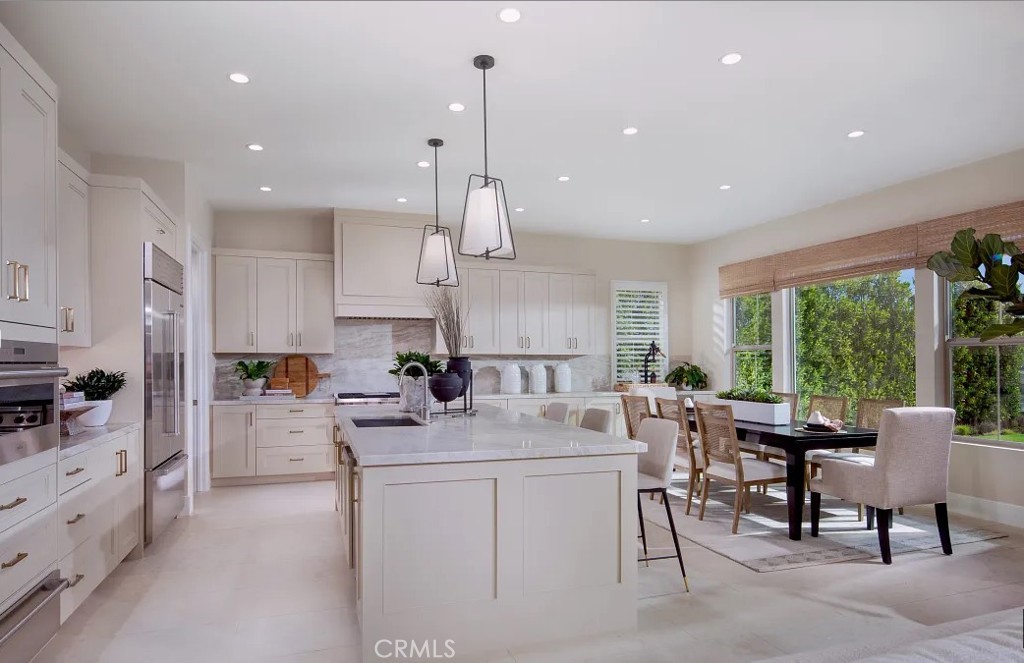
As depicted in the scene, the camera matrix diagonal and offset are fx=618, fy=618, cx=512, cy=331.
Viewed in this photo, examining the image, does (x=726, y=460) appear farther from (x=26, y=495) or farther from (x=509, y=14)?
(x=26, y=495)

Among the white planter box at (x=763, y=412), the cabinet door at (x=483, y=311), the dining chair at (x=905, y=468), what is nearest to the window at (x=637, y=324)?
the cabinet door at (x=483, y=311)

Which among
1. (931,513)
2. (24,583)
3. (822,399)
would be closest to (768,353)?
(822,399)

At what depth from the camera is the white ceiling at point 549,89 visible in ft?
8.64

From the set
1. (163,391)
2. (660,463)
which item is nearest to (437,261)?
(660,463)

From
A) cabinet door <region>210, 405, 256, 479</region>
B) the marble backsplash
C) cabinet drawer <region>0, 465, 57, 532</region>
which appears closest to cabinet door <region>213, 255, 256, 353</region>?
the marble backsplash

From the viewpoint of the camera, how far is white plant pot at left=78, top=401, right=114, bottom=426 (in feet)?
10.6

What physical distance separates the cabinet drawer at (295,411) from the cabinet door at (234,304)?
65 cm

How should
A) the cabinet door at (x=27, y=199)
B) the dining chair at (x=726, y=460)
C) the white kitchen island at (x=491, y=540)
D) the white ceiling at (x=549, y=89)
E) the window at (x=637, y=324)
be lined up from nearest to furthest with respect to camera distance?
the cabinet door at (x=27, y=199)
the white kitchen island at (x=491, y=540)
the white ceiling at (x=549, y=89)
the dining chair at (x=726, y=460)
the window at (x=637, y=324)

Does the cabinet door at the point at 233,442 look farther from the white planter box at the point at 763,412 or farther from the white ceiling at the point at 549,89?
the white planter box at the point at 763,412

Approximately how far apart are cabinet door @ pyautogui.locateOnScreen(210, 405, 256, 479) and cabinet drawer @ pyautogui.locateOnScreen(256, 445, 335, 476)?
0.09 m

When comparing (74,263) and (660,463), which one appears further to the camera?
(74,263)

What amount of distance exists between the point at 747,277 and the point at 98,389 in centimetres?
589

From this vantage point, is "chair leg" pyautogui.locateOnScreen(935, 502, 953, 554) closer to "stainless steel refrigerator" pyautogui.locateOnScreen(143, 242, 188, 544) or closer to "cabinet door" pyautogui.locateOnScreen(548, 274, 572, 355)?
"cabinet door" pyautogui.locateOnScreen(548, 274, 572, 355)

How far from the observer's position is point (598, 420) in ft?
12.3
